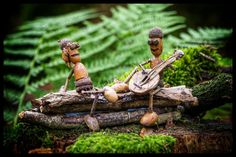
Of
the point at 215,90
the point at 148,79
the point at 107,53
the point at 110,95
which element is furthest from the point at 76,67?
the point at 107,53

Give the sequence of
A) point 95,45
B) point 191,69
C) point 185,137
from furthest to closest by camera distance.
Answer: point 95,45 < point 191,69 < point 185,137

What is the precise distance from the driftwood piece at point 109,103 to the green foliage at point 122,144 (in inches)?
8.4

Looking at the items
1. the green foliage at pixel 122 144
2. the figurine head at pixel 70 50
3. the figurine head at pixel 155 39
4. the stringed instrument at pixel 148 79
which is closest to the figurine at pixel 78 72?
the figurine head at pixel 70 50

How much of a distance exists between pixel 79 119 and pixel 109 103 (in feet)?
0.64

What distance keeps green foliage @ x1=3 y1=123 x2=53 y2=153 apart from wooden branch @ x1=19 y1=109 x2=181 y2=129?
5 centimetres

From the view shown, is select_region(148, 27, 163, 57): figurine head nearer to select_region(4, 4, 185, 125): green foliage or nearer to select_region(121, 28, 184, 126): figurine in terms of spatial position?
select_region(121, 28, 184, 126): figurine

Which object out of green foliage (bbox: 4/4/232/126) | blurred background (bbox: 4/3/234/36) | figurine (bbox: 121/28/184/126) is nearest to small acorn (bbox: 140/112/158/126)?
figurine (bbox: 121/28/184/126)

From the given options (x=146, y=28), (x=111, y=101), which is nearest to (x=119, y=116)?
(x=111, y=101)

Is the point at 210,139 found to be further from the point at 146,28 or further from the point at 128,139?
the point at 146,28

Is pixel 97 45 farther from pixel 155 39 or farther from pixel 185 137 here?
pixel 185 137

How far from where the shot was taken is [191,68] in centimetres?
295

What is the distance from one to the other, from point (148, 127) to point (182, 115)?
30 cm

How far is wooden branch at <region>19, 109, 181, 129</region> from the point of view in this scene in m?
2.35

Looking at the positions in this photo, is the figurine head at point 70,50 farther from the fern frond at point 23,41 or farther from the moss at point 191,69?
the fern frond at point 23,41
